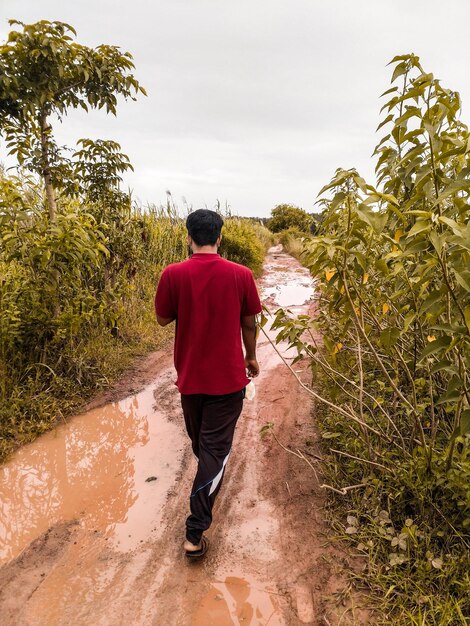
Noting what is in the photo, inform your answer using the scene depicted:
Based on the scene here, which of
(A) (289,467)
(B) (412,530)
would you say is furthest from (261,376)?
(B) (412,530)

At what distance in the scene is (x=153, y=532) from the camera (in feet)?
8.02

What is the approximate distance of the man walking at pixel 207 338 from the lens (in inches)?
85.1

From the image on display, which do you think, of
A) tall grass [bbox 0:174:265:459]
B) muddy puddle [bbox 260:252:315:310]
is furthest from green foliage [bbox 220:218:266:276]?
tall grass [bbox 0:174:265:459]

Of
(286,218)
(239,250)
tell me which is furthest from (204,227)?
(286,218)

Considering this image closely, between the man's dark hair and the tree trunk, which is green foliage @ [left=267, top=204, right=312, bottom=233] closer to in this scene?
the tree trunk

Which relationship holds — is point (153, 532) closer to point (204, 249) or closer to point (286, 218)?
point (204, 249)

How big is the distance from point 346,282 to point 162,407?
2713 mm

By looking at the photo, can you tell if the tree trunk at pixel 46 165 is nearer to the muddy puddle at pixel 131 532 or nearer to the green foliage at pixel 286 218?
the muddy puddle at pixel 131 532

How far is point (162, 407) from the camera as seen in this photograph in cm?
412

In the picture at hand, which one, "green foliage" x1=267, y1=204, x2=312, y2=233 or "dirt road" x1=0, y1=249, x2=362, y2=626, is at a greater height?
"green foliage" x1=267, y1=204, x2=312, y2=233

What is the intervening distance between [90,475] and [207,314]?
1.78m

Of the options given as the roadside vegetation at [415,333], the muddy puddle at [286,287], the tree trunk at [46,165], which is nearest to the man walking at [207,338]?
the roadside vegetation at [415,333]

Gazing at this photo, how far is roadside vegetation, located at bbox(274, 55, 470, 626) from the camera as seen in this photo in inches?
61.4

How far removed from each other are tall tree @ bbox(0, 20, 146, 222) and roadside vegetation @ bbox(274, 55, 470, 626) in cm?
257
